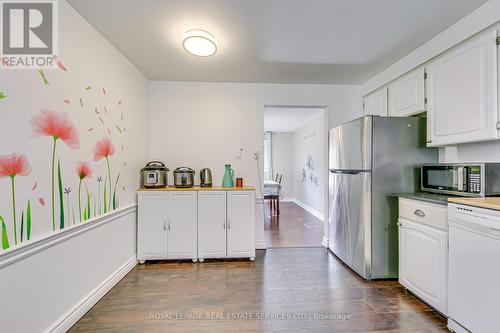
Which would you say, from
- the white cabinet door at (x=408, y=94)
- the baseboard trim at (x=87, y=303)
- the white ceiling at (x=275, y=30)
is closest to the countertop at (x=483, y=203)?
the white cabinet door at (x=408, y=94)

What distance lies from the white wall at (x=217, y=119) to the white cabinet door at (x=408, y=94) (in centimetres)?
70

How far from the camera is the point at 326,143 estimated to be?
343cm

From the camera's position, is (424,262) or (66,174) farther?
(424,262)

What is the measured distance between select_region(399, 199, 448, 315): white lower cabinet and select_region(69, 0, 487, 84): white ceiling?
1543 millimetres

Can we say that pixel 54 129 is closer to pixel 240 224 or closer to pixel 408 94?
pixel 240 224

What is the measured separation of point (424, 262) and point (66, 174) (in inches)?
115

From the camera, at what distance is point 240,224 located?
293cm

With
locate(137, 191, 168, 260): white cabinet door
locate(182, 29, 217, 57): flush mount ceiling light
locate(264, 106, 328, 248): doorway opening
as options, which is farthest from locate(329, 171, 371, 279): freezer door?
locate(137, 191, 168, 260): white cabinet door

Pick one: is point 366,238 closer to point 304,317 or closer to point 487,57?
point 304,317

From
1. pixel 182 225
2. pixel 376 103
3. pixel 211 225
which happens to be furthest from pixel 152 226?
pixel 376 103

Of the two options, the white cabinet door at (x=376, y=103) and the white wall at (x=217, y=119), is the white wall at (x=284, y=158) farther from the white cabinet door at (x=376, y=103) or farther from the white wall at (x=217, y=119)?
the white cabinet door at (x=376, y=103)

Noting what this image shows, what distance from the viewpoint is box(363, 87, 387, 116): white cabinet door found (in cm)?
290

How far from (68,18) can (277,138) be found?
6687 mm

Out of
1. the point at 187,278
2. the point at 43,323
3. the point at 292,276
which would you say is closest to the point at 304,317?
the point at 292,276
